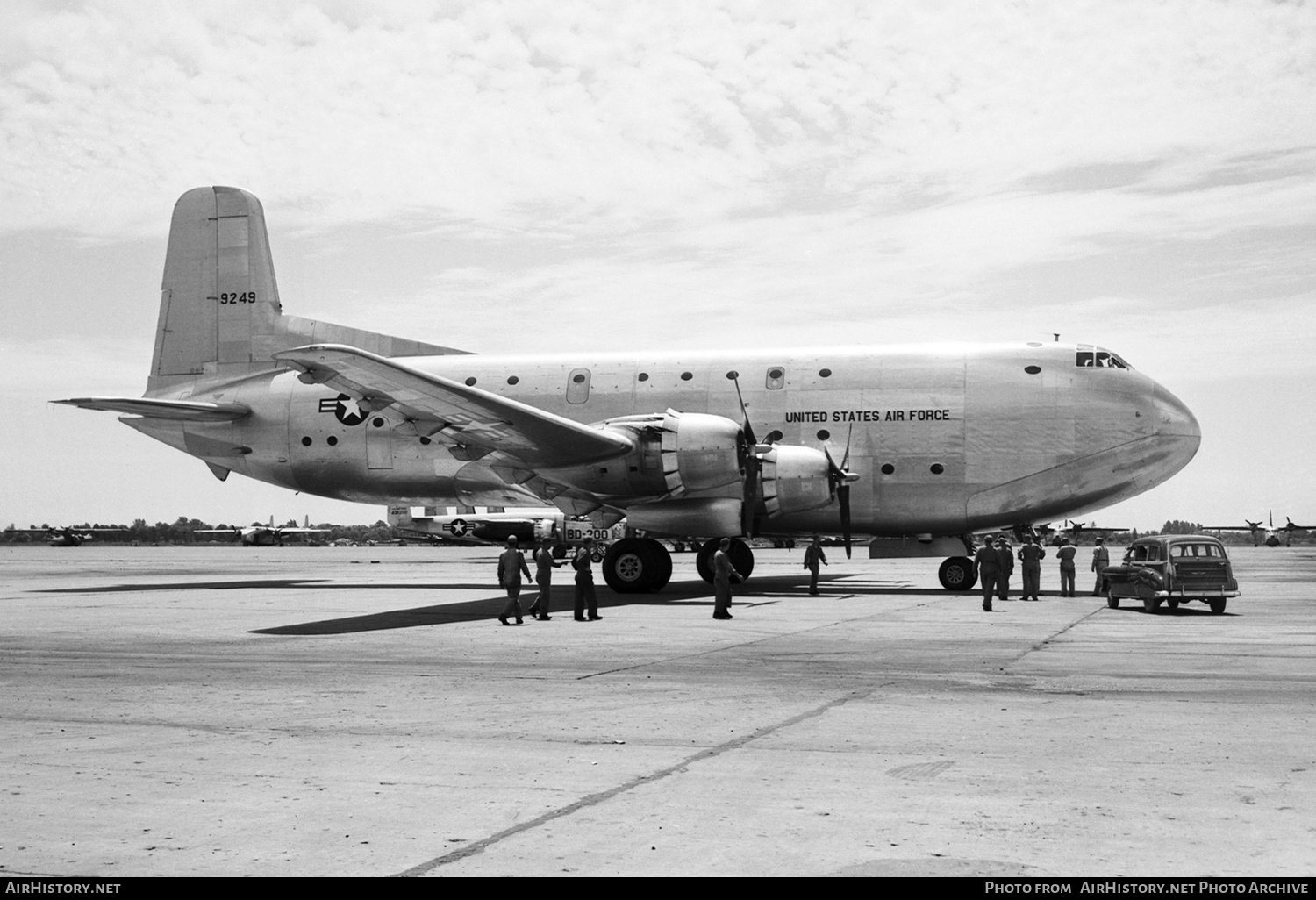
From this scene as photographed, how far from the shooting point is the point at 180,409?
101ft

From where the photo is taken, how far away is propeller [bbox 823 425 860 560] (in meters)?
26.4

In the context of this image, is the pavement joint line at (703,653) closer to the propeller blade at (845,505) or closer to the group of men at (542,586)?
the group of men at (542,586)

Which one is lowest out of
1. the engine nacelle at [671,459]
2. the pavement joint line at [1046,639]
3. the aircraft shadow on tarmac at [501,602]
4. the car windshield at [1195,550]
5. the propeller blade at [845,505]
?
the aircraft shadow on tarmac at [501,602]

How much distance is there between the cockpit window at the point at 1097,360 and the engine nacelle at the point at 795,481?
6.54 meters

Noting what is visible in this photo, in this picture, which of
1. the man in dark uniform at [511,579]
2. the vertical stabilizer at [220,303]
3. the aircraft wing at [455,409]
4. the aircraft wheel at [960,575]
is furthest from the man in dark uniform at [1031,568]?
the vertical stabilizer at [220,303]

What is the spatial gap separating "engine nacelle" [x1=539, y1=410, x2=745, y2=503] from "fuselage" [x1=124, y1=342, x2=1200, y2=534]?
3397 mm

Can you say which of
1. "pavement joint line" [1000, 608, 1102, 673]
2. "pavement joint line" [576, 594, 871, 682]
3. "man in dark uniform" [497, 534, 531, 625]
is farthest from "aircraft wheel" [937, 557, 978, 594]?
"man in dark uniform" [497, 534, 531, 625]

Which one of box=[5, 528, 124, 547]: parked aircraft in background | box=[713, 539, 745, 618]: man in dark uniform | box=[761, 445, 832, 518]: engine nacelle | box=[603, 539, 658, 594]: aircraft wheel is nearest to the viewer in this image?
box=[713, 539, 745, 618]: man in dark uniform

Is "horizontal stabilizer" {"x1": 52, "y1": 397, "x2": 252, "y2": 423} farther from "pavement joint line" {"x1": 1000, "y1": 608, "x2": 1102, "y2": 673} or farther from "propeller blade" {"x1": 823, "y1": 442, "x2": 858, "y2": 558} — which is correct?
"pavement joint line" {"x1": 1000, "y1": 608, "x2": 1102, "y2": 673}

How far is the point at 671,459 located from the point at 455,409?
4612 millimetres

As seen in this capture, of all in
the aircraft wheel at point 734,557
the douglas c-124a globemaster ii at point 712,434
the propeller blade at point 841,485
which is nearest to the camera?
the douglas c-124a globemaster ii at point 712,434

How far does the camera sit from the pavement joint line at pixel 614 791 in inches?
231

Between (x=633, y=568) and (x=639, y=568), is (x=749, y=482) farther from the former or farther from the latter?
(x=633, y=568)

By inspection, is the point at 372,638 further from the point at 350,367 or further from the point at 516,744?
the point at 516,744
